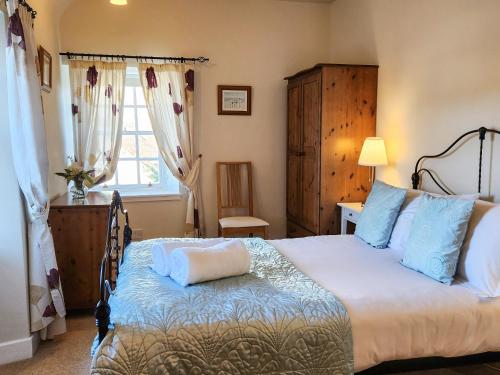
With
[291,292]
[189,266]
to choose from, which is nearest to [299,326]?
[291,292]

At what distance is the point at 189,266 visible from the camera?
6.27ft

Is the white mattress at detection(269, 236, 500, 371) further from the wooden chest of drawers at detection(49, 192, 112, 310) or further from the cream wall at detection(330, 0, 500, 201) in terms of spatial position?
the wooden chest of drawers at detection(49, 192, 112, 310)

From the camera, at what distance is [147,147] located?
4.47 metres

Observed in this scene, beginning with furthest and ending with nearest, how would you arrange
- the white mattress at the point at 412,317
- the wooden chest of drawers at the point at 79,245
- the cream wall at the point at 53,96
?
the cream wall at the point at 53,96 → the wooden chest of drawers at the point at 79,245 → the white mattress at the point at 412,317

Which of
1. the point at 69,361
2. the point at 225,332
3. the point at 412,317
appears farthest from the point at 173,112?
the point at 412,317

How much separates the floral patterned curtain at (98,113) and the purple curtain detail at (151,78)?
0.73 feet

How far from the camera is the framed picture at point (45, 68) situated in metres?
3.05

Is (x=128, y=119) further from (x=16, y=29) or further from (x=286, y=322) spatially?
(x=286, y=322)

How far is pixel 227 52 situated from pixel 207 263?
3032mm

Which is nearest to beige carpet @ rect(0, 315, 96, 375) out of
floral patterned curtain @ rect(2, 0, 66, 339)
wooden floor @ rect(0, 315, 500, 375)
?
wooden floor @ rect(0, 315, 500, 375)

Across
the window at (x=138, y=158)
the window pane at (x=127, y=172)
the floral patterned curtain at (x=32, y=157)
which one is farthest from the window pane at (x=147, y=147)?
the floral patterned curtain at (x=32, y=157)

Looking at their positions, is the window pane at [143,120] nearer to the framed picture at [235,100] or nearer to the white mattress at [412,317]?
the framed picture at [235,100]

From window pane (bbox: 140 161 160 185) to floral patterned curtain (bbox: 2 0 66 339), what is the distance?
6.27 ft

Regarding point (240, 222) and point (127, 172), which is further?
point (127, 172)
